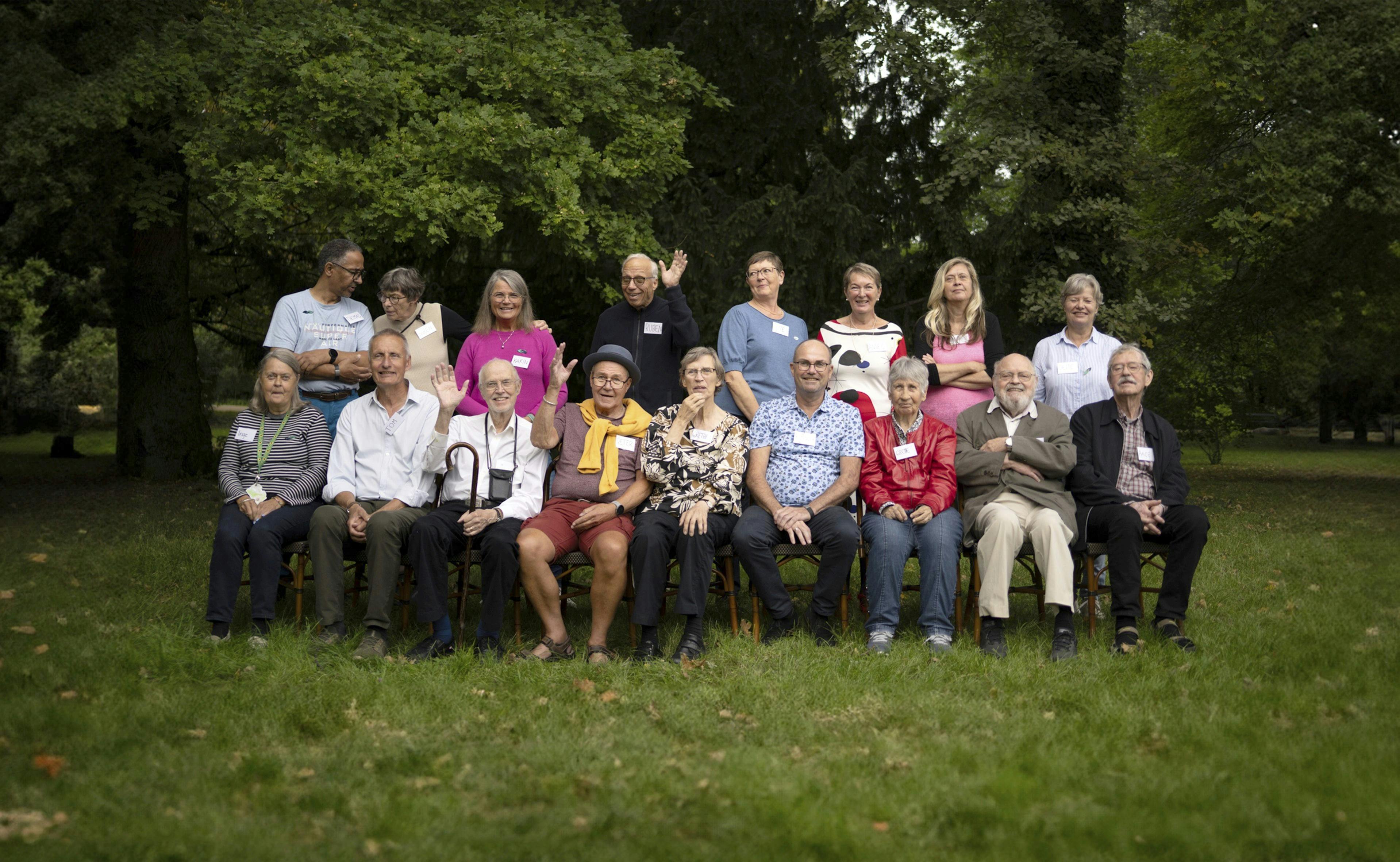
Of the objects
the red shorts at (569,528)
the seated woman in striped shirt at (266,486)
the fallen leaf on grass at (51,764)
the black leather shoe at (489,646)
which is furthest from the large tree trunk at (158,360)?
the fallen leaf on grass at (51,764)

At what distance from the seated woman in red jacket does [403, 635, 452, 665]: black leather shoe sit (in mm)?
2045

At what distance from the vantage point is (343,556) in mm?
5719

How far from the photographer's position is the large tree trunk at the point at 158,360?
15398 mm

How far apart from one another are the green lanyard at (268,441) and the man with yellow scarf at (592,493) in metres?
1.33

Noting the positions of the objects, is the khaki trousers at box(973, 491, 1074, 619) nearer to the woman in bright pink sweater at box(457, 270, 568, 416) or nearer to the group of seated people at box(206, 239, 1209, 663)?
the group of seated people at box(206, 239, 1209, 663)

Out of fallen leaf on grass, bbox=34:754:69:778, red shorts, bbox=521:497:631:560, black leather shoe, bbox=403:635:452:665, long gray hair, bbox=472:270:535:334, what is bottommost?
fallen leaf on grass, bbox=34:754:69:778

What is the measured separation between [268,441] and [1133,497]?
4545 mm

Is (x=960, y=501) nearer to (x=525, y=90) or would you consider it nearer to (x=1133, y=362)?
(x=1133, y=362)

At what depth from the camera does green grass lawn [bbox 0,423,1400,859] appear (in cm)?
333

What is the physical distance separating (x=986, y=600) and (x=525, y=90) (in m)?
8.25

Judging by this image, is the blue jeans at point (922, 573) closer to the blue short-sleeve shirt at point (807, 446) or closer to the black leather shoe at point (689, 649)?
the blue short-sleeve shirt at point (807, 446)

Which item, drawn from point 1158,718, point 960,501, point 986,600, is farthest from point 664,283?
point 1158,718

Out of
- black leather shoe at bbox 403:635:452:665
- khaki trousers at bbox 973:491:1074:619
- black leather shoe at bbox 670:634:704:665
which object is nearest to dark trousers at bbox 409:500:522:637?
black leather shoe at bbox 403:635:452:665

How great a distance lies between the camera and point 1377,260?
52.1 feet
